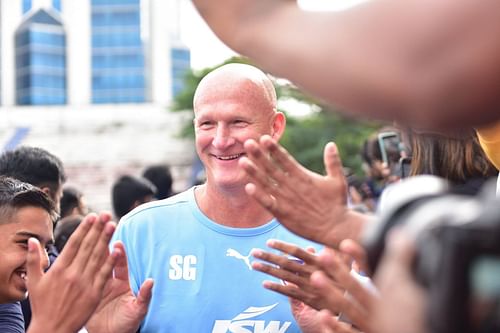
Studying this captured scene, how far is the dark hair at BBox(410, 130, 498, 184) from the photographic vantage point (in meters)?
3.38

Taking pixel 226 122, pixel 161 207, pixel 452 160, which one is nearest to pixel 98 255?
pixel 161 207

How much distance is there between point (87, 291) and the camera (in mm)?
2041

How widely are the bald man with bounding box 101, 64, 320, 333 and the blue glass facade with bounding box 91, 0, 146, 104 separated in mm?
68914

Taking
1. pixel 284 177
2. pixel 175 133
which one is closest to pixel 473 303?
pixel 284 177

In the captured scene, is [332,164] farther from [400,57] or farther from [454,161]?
[454,161]

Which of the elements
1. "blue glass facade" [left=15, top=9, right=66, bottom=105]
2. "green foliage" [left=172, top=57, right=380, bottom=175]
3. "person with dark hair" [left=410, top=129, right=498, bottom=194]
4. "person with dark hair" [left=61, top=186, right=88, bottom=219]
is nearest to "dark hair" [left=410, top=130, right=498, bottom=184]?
"person with dark hair" [left=410, top=129, right=498, bottom=194]

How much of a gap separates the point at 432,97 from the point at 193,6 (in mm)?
405

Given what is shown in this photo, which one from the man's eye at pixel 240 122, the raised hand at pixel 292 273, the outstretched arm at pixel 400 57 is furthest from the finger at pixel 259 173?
the man's eye at pixel 240 122

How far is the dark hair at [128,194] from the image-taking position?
7312 mm

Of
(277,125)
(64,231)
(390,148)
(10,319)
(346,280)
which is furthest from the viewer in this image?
(390,148)

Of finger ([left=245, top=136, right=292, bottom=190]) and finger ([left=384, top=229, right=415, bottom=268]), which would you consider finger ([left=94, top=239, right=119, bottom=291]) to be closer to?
finger ([left=245, top=136, right=292, bottom=190])

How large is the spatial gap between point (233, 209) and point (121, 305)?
86cm

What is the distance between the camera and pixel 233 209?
3.45 m

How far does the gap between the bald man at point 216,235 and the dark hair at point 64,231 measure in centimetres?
174
